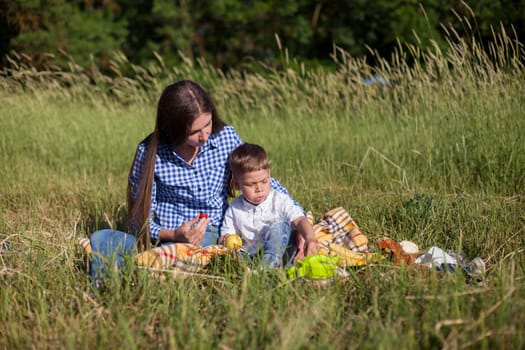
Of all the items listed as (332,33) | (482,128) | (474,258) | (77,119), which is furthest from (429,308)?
(332,33)

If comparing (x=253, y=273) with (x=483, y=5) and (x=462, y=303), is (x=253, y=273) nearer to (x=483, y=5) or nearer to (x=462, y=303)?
(x=462, y=303)

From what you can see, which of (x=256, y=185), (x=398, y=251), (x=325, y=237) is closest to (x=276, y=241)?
(x=256, y=185)

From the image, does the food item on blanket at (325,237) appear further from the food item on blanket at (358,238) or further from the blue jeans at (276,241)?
the blue jeans at (276,241)

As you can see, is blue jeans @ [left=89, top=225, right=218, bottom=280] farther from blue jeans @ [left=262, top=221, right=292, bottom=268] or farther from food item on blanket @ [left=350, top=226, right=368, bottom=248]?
food item on blanket @ [left=350, top=226, right=368, bottom=248]

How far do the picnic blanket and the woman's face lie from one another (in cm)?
59

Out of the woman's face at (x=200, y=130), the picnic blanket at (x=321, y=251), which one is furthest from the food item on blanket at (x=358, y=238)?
the woman's face at (x=200, y=130)

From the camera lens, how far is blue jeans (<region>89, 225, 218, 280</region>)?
2.62 m

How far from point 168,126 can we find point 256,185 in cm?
60

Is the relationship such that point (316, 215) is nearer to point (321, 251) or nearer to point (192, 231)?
point (321, 251)

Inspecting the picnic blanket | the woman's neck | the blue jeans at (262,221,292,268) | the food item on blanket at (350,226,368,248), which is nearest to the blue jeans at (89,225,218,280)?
the picnic blanket

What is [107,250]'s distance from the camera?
2.82m

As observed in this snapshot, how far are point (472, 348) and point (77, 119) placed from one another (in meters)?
5.50

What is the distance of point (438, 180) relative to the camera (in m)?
4.48

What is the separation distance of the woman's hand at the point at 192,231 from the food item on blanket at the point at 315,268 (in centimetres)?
56
